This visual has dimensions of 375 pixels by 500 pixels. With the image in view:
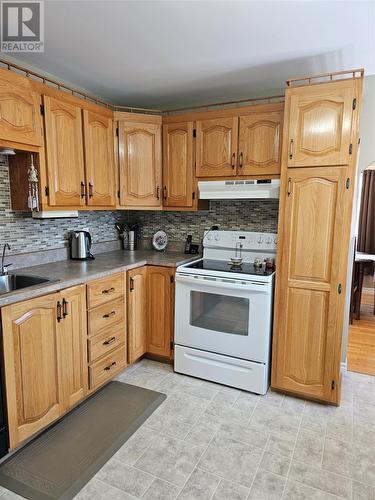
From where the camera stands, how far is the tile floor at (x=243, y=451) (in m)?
1.59

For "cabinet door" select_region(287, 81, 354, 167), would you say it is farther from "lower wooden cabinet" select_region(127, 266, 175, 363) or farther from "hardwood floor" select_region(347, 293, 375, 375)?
"hardwood floor" select_region(347, 293, 375, 375)

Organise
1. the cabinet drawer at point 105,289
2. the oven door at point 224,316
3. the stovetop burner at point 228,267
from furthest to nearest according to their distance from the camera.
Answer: the stovetop burner at point 228,267, the oven door at point 224,316, the cabinet drawer at point 105,289

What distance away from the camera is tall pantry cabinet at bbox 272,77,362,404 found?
2.07 metres

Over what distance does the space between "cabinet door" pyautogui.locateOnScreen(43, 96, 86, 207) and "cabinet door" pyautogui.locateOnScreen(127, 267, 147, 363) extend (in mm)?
752

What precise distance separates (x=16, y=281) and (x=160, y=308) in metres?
1.17

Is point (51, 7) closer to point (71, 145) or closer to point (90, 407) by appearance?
point (71, 145)

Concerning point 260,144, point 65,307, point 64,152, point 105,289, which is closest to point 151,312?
point 105,289

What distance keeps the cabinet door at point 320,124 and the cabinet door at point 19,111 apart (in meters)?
1.71

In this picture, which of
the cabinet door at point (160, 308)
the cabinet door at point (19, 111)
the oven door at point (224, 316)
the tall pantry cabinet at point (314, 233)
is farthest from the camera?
the cabinet door at point (160, 308)

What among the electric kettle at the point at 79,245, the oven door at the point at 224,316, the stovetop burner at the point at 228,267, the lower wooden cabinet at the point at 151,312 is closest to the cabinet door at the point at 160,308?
the lower wooden cabinet at the point at 151,312

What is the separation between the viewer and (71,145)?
7.79 ft

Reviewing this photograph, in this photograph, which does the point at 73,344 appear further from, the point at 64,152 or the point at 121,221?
the point at 121,221

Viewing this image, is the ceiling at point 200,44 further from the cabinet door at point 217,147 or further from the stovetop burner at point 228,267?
the stovetop burner at point 228,267

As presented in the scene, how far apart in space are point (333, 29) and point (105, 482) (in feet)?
9.30
